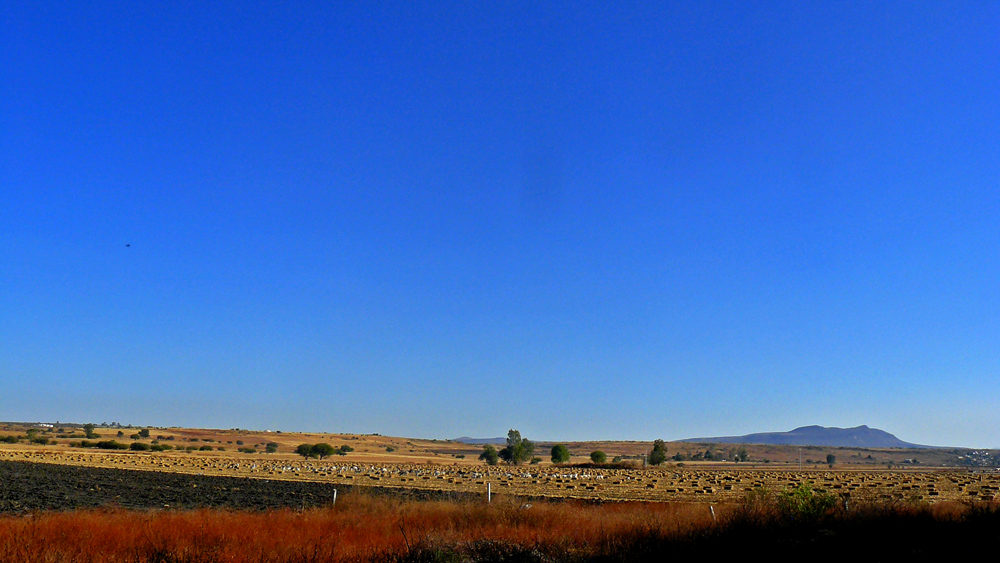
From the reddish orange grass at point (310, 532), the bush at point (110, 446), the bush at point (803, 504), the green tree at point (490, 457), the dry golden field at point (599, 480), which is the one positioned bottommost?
the green tree at point (490, 457)

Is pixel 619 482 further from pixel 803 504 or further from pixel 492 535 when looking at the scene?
pixel 492 535

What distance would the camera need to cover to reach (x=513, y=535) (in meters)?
17.1

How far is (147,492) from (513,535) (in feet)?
111

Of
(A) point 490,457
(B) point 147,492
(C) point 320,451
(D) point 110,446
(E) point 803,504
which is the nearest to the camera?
(E) point 803,504

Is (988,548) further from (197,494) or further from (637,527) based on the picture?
(197,494)

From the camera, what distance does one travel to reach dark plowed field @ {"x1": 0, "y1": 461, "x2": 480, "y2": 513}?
33.5 meters

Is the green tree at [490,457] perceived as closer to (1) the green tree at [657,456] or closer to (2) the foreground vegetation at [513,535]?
(1) the green tree at [657,456]

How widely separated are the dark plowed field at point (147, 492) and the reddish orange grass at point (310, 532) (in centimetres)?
720

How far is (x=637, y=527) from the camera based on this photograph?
18156mm

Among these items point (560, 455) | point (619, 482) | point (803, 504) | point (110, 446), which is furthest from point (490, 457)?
point (803, 504)

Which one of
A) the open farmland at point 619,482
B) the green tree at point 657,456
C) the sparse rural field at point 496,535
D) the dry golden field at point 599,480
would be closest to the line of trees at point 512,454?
the green tree at point 657,456

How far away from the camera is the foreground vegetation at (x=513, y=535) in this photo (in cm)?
1381

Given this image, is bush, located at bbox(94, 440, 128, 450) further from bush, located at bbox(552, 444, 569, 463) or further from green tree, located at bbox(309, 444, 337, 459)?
bush, located at bbox(552, 444, 569, 463)

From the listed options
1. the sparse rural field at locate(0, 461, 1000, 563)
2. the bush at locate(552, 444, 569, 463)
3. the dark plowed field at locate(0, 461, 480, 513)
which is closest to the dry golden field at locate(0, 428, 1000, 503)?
the dark plowed field at locate(0, 461, 480, 513)
